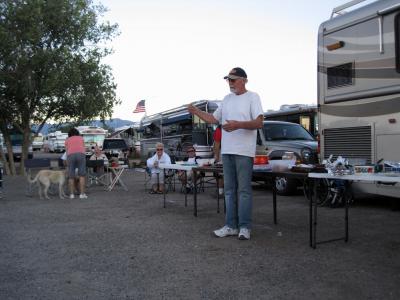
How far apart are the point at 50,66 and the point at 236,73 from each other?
13.6 m

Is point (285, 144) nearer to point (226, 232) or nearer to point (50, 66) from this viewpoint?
Answer: point (226, 232)

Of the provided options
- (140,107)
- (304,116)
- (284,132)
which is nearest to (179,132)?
(304,116)

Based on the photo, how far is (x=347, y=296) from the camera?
3.59 m

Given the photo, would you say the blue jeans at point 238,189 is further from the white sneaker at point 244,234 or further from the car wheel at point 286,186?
the car wheel at point 286,186

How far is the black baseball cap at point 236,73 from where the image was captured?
5.48 meters

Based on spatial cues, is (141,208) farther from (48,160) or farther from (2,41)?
(2,41)

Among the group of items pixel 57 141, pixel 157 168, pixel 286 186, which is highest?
pixel 57 141

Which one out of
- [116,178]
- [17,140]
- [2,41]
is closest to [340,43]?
[116,178]

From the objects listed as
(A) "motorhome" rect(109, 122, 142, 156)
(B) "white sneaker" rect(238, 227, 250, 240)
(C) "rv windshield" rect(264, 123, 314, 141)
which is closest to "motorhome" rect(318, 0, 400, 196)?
(B) "white sneaker" rect(238, 227, 250, 240)

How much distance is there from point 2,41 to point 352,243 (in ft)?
48.4

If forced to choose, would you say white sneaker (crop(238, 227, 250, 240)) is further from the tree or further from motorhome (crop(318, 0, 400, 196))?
the tree

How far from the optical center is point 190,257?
15.9 ft

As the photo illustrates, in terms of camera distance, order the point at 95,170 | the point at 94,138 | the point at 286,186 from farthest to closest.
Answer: the point at 94,138 < the point at 95,170 < the point at 286,186

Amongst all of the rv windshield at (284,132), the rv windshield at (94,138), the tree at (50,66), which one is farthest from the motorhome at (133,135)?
the rv windshield at (284,132)
